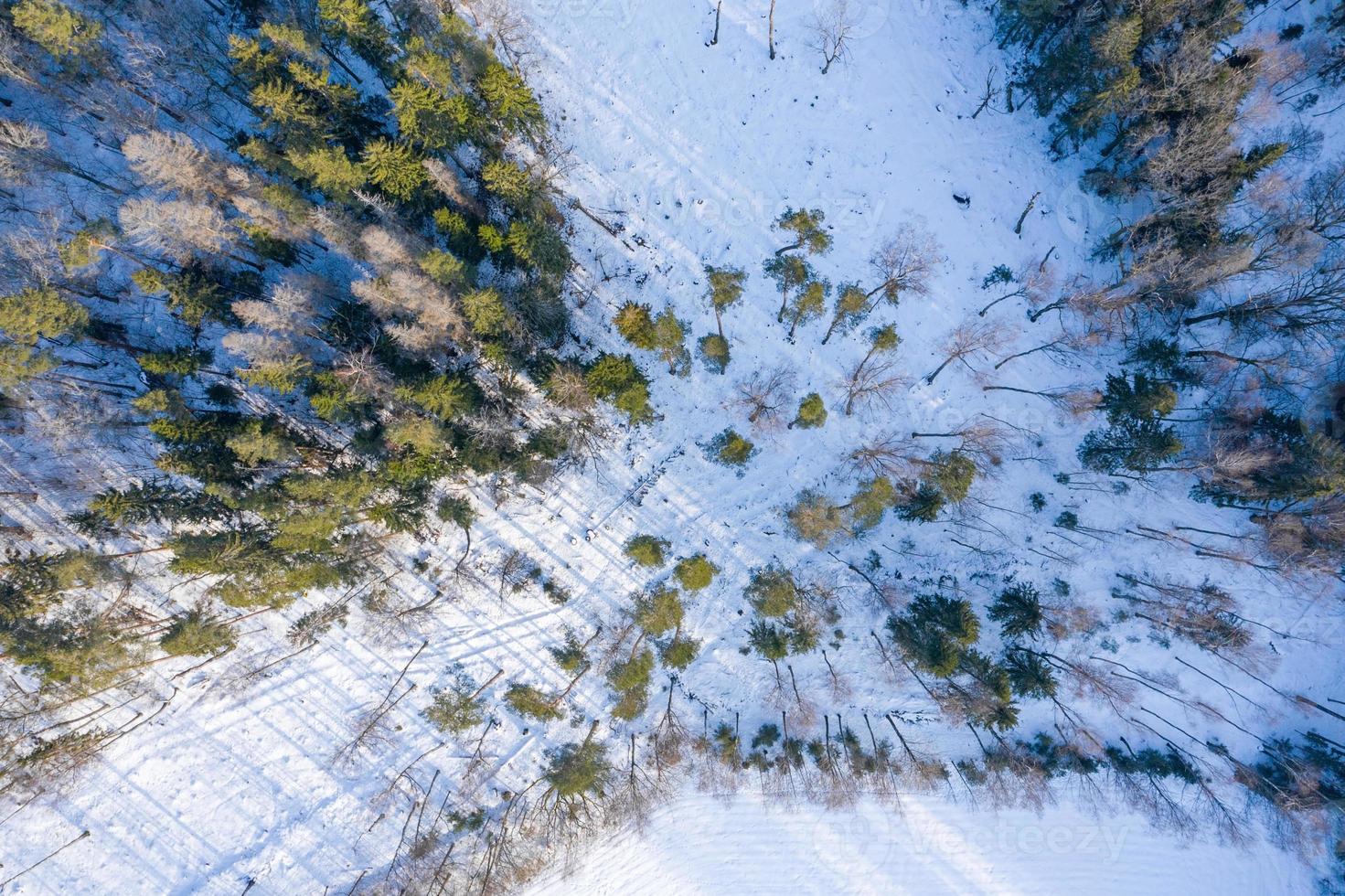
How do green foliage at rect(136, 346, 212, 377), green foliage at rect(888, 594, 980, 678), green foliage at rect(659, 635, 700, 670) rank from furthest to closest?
green foliage at rect(659, 635, 700, 670) → green foliage at rect(888, 594, 980, 678) → green foliage at rect(136, 346, 212, 377)

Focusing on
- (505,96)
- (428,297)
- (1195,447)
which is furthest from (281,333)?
(1195,447)

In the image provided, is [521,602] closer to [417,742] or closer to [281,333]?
[417,742]

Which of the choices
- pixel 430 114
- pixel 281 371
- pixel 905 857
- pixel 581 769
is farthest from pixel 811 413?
pixel 905 857

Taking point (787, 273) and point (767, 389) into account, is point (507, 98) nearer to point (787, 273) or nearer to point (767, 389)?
point (787, 273)

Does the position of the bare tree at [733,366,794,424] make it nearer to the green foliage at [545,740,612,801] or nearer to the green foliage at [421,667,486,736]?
the green foliage at [545,740,612,801]

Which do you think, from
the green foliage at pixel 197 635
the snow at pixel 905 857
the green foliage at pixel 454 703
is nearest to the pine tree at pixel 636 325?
the green foliage at pixel 454 703

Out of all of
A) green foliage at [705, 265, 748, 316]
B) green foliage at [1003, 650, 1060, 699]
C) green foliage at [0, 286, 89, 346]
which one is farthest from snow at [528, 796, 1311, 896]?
green foliage at [0, 286, 89, 346]
